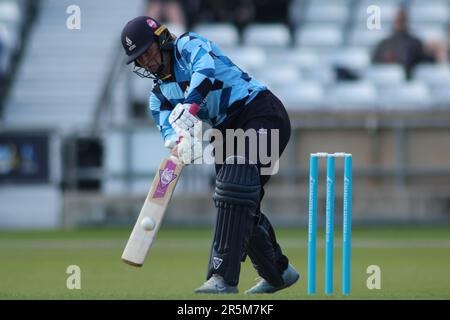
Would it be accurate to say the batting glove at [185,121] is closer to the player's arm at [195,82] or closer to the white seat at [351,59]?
the player's arm at [195,82]

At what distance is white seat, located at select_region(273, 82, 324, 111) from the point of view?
645 inches

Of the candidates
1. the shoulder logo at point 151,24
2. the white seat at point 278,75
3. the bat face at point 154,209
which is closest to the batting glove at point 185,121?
the bat face at point 154,209

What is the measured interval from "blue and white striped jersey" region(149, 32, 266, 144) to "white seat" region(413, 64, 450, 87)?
370 inches

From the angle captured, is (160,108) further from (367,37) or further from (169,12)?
(367,37)

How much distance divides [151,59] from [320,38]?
10596 millimetres

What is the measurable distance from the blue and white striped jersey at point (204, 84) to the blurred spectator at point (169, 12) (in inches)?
378

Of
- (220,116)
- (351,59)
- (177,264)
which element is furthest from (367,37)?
(220,116)

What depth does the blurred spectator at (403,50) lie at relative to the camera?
16.8 meters

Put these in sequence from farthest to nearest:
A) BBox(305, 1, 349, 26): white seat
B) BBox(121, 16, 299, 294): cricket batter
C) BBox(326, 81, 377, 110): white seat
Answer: BBox(305, 1, 349, 26): white seat, BBox(326, 81, 377, 110): white seat, BBox(121, 16, 299, 294): cricket batter

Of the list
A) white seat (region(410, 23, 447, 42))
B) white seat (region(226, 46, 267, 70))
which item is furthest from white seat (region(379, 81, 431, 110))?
white seat (region(226, 46, 267, 70))

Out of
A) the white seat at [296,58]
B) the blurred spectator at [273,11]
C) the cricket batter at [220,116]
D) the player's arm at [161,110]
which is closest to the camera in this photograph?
the cricket batter at [220,116]

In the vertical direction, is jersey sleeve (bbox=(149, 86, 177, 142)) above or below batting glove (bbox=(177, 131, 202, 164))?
above

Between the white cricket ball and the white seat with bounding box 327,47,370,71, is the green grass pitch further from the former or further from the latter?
the white seat with bounding box 327,47,370,71
